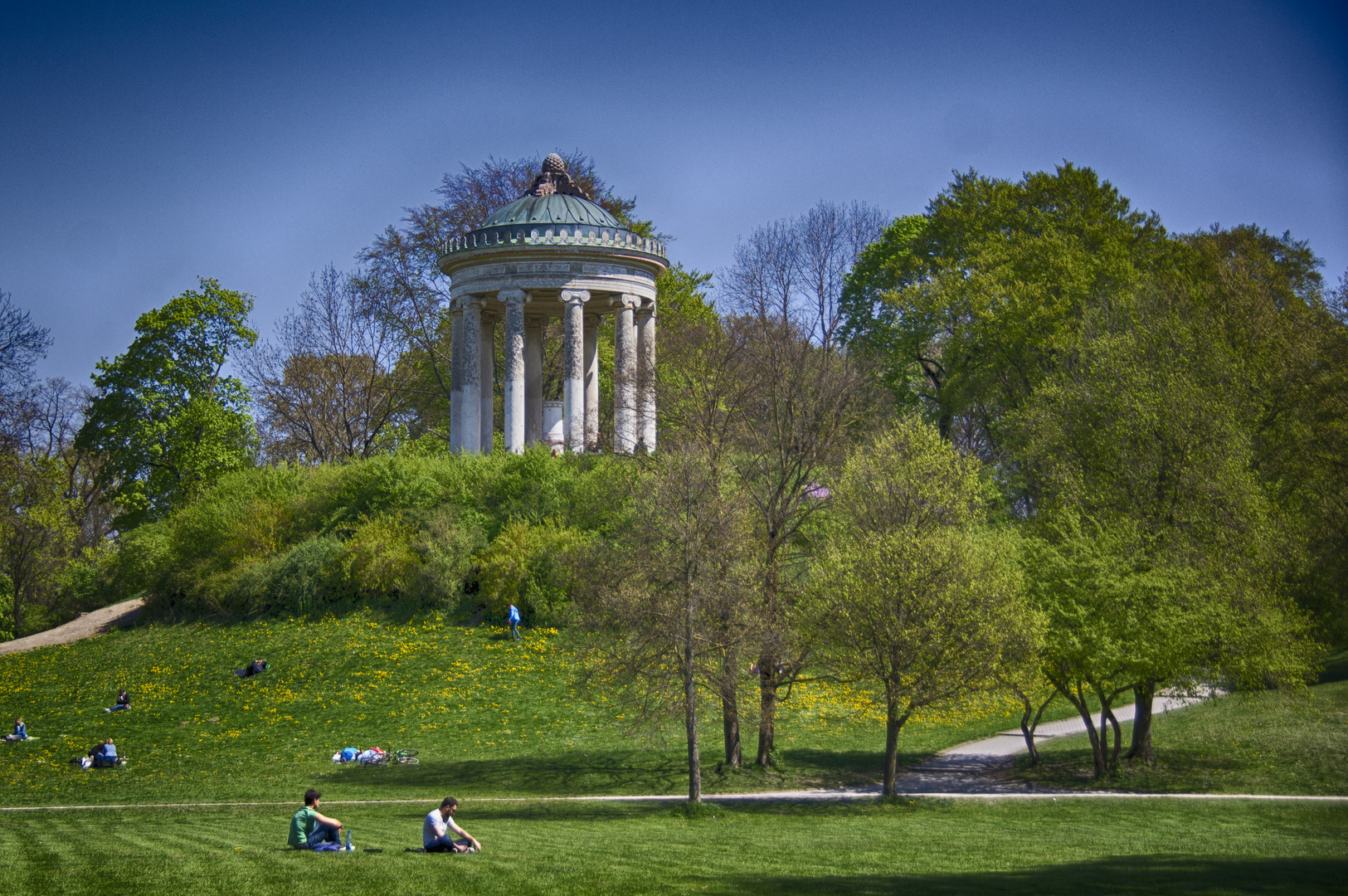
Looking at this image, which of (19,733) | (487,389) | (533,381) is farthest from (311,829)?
(533,381)

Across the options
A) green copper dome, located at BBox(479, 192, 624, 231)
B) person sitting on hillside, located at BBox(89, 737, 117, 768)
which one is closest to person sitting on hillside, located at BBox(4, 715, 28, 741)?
person sitting on hillside, located at BBox(89, 737, 117, 768)

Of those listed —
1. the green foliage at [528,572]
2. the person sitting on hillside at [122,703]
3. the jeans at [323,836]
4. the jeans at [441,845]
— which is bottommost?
the jeans at [441,845]

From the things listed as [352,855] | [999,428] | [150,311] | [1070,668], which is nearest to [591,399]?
[999,428]

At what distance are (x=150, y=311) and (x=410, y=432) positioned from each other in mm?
18175

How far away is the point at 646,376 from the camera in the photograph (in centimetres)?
3512

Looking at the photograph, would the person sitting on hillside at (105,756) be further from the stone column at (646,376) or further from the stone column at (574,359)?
the stone column at (574,359)

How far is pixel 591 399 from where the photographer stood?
45594 millimetres

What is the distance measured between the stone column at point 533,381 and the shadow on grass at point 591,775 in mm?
23101

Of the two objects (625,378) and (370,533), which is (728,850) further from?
(370,533)

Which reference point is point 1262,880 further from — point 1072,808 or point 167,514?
point 167,514

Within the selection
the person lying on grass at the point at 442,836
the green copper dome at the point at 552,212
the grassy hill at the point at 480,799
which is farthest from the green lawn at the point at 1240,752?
the green copper dome at the point at 552,212

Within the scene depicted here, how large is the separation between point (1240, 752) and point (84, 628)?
119ft

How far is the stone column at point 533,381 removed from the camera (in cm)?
4794

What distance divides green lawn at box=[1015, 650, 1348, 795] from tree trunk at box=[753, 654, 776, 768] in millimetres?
5904
